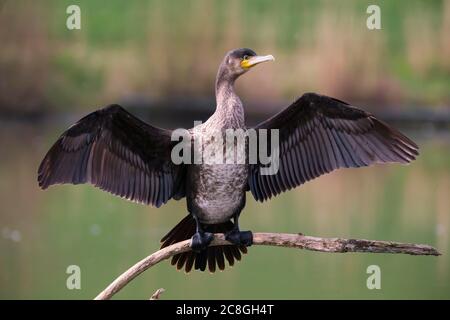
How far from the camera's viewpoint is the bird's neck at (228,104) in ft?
18.3

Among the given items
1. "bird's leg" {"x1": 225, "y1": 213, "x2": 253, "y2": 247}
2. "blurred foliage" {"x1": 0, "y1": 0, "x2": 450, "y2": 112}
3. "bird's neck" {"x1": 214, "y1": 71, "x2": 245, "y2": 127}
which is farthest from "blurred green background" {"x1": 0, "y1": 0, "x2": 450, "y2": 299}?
"bird's neck" {"x1": 214, "y1": 71, "x2": 245, "y2": 127}

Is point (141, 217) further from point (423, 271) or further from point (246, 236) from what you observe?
point (246, 236)

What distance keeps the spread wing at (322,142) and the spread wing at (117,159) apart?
536 mm

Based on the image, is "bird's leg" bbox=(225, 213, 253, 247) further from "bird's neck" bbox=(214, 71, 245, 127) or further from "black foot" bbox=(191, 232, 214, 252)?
"bird's neck" bbox=(214, 71, 245, 127)

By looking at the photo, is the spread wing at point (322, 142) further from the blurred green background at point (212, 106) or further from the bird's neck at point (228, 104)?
the blurred green background at point (212, 106)

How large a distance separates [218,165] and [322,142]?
688mm

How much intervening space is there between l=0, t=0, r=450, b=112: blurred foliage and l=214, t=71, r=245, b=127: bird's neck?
8.93 meters

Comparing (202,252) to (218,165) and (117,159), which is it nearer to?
(218,165)

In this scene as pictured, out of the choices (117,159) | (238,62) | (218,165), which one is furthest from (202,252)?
(238,62)

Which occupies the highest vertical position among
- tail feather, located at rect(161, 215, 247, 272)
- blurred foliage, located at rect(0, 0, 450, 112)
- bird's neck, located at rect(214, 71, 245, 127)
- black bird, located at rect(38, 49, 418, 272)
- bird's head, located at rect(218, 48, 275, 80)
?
blurred foliage, located at rect(0, 0, 450, 112)

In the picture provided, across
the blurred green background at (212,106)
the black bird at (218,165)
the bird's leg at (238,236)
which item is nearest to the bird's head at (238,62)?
the black bird at (218,165)

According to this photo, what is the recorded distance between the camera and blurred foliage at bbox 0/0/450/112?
49.5 ft

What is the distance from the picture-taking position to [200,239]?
18.1 ft

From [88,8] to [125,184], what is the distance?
1145 centimetres
